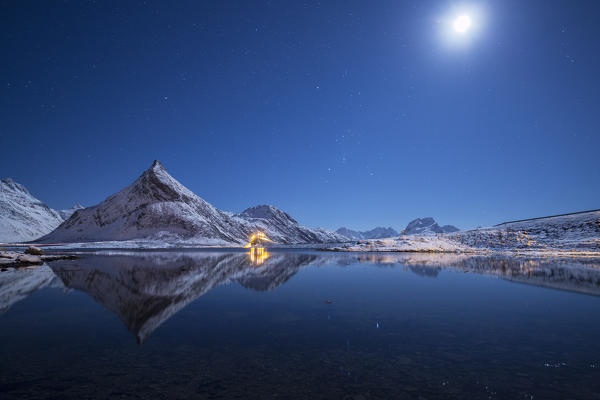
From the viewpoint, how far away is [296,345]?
9367 mm

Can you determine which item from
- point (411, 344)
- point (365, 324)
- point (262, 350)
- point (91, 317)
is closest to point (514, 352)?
point (411, 344)

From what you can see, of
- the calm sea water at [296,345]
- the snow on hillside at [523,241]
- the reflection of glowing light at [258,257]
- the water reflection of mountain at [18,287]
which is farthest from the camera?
the snow on hillside at [523,241]

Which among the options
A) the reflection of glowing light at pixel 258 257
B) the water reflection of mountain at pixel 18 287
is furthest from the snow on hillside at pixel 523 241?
the water reflection of mountain at pixel 18 287

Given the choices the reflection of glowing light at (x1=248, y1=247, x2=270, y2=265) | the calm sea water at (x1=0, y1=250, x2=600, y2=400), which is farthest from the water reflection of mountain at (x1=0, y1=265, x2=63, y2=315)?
the reflection of glowing light at (x1=248, y1=247, x2=270, y2=265)

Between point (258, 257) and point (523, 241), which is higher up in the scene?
point (523, 241)

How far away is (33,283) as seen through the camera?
71.1 feet

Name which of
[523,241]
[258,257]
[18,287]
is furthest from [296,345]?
[523,241]

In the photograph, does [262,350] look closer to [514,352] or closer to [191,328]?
[191,328]

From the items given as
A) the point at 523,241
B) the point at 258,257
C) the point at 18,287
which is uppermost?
A: the point at 523,241

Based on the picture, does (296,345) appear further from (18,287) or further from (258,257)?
(258,257)

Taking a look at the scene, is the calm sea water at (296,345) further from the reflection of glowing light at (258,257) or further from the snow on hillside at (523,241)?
the snow on hillside at (523,241)

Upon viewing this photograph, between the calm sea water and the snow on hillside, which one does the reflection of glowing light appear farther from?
the calm sea water

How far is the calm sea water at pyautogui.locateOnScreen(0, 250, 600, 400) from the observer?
21.2 feet

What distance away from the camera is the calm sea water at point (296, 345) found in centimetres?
646
